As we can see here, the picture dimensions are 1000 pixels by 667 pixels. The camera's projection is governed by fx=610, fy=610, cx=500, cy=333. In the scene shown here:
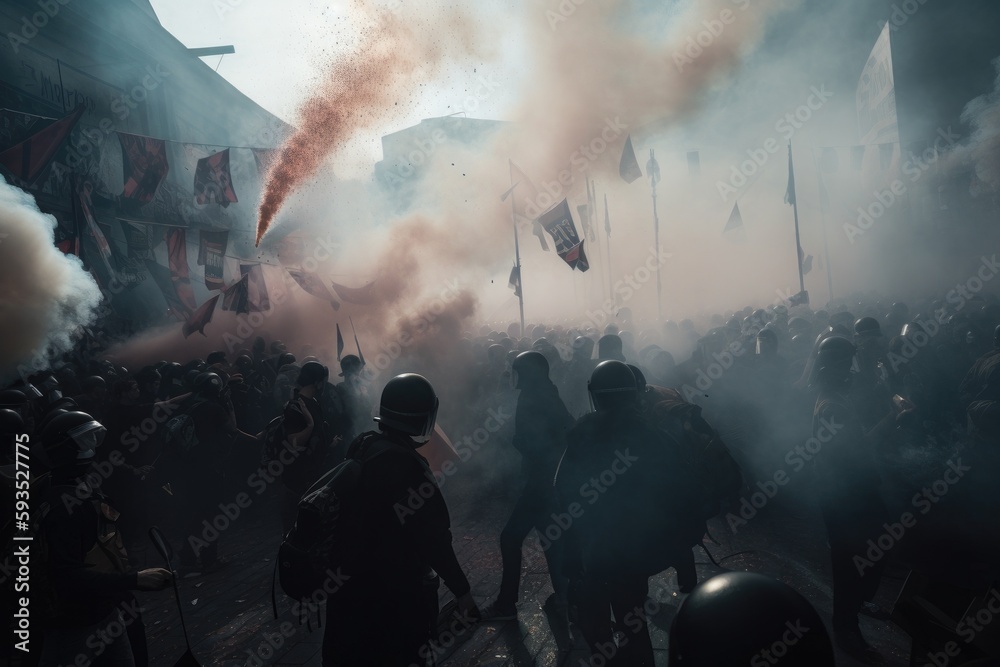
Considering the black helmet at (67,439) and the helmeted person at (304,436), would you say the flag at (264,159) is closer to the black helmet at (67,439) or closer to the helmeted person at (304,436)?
the helmeted person at (304,436)

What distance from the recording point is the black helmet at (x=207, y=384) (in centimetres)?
662

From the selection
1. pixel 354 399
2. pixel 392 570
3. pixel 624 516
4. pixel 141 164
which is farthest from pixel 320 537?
pixel 141 164

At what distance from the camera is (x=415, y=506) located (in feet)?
8.65

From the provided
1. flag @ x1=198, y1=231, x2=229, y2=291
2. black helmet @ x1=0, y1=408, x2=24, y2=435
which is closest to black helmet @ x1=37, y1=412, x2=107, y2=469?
black helmet @ x1=0, y1=408, x2=24, y2=435

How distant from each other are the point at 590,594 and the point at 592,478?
0.60m

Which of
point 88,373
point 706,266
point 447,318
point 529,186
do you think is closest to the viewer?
point 88,373

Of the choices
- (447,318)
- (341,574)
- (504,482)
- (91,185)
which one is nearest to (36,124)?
(91,185)

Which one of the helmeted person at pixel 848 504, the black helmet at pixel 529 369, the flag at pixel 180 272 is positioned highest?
the flag at pixel 180 272

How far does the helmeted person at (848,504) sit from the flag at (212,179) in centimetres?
1585

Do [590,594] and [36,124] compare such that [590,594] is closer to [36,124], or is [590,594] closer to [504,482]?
[504,482]

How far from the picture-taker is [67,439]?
283cm

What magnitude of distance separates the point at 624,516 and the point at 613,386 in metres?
0.68

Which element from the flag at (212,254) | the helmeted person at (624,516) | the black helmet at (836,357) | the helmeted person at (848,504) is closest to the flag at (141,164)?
the flag at (212,254)

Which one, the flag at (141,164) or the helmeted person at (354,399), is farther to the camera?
the flag at (141,164)
